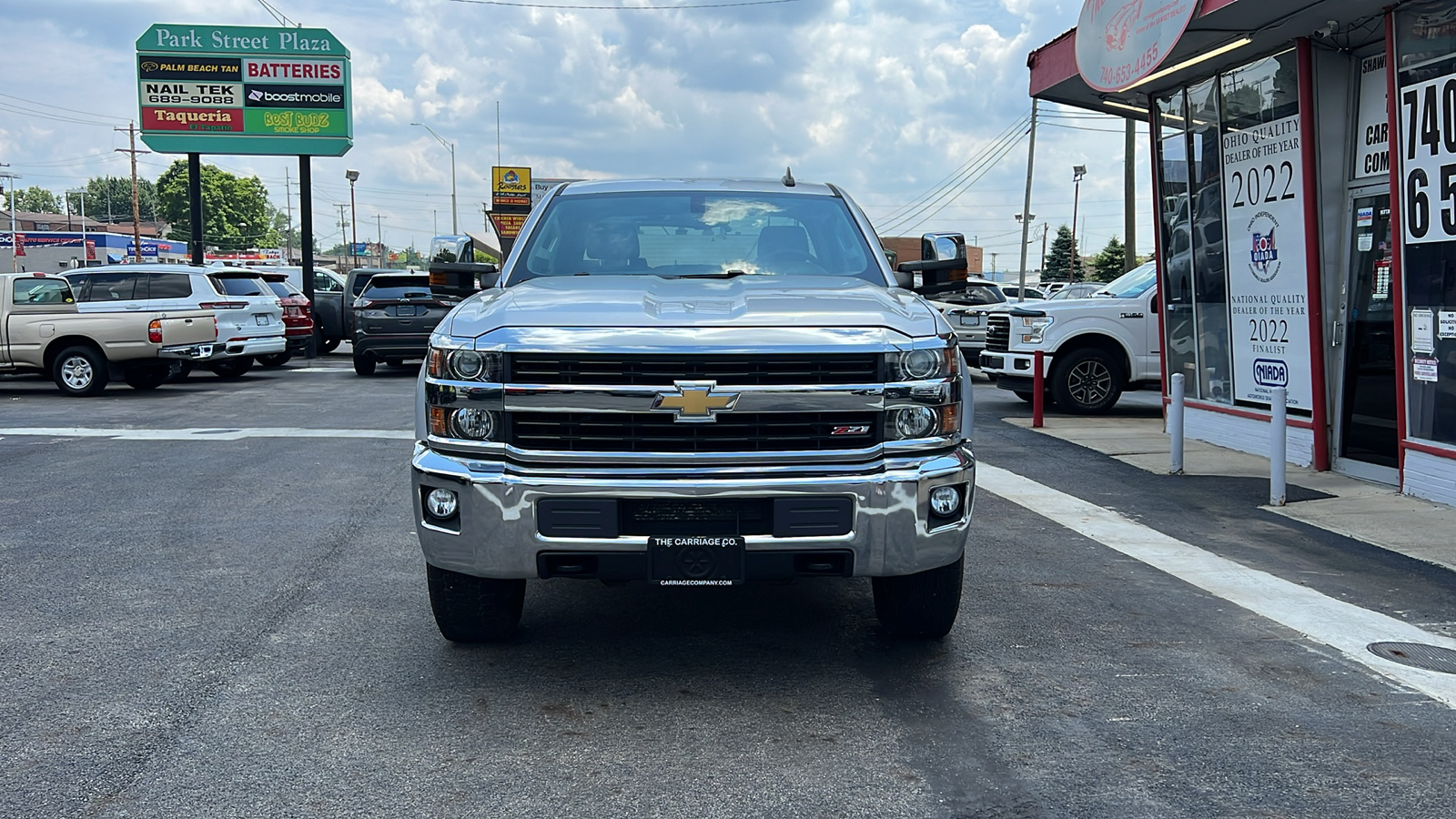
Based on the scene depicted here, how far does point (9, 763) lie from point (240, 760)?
694 mm

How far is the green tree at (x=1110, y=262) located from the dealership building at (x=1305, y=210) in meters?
66.1

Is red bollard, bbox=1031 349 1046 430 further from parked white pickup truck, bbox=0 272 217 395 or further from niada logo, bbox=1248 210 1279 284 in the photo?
parked white pickup truck, bbox=0 272 217 395

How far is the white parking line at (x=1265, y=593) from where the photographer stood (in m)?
5.02

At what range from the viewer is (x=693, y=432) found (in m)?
4.38

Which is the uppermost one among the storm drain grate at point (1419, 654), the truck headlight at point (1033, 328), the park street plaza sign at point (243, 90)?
the park street plaza sign at point (243, 90)

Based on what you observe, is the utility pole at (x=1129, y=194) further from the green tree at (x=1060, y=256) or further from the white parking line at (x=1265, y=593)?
the green tree at (x=1060, y=256)

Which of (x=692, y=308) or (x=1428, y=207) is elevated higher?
(x=1428, y=207)

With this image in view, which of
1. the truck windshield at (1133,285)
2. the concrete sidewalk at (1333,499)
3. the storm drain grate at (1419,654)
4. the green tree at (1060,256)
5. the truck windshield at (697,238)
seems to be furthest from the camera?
the green tree at (1060,256)

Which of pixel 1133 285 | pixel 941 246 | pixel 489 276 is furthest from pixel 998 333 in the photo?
pixel 489 276

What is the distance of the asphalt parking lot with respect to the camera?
12.0 feet

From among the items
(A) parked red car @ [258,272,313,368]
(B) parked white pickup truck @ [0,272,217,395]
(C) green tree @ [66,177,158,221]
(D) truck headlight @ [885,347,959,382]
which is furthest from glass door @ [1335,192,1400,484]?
(C) green tree @ [66,177,158,221]

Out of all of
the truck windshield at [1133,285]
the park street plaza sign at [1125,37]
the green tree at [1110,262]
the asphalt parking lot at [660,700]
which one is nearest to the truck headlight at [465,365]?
the asphalt parking lot at [660,700]

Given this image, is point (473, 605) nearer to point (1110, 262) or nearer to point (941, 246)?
point (941, 246)

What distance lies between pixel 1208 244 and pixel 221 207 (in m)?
142
